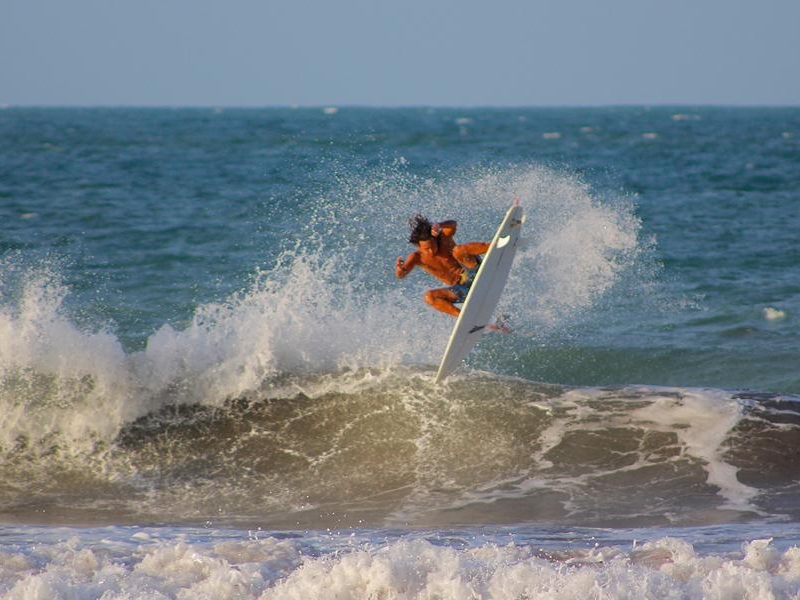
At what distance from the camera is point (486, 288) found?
10.3 m

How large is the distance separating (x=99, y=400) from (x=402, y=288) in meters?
5.27

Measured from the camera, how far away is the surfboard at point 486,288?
33.2 feet

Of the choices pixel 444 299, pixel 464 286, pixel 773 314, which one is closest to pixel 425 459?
pixel 444 299

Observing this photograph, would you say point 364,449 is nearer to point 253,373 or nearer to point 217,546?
point 253,373

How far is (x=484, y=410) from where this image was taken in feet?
37.7

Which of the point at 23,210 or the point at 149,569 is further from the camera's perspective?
the point at 23,210

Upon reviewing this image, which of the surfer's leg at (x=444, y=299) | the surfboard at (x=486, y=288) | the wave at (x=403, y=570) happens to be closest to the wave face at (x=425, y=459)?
the surfboard at (x=486, y=288)

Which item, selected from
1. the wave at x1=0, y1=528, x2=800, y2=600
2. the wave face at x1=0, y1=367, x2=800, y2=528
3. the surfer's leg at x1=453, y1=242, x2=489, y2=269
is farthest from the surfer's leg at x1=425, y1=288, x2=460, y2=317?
the wave at x1=0, y1=528, x2=800, y2=600

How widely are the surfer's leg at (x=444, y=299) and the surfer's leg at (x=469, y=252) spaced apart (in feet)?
1.02

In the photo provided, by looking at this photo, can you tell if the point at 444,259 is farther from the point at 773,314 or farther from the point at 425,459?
the point at 773,314

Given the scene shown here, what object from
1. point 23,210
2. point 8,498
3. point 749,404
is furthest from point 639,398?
point 23,210

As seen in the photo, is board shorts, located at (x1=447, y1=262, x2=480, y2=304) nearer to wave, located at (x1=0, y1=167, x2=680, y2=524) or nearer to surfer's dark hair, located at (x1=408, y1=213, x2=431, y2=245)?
surfer's dark hair, located at (x1=408, y1=213, x2=431, y2=245)

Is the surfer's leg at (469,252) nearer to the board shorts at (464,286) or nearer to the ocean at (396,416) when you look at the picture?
the board shorts at (464,286)

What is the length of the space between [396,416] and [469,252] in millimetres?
2104
